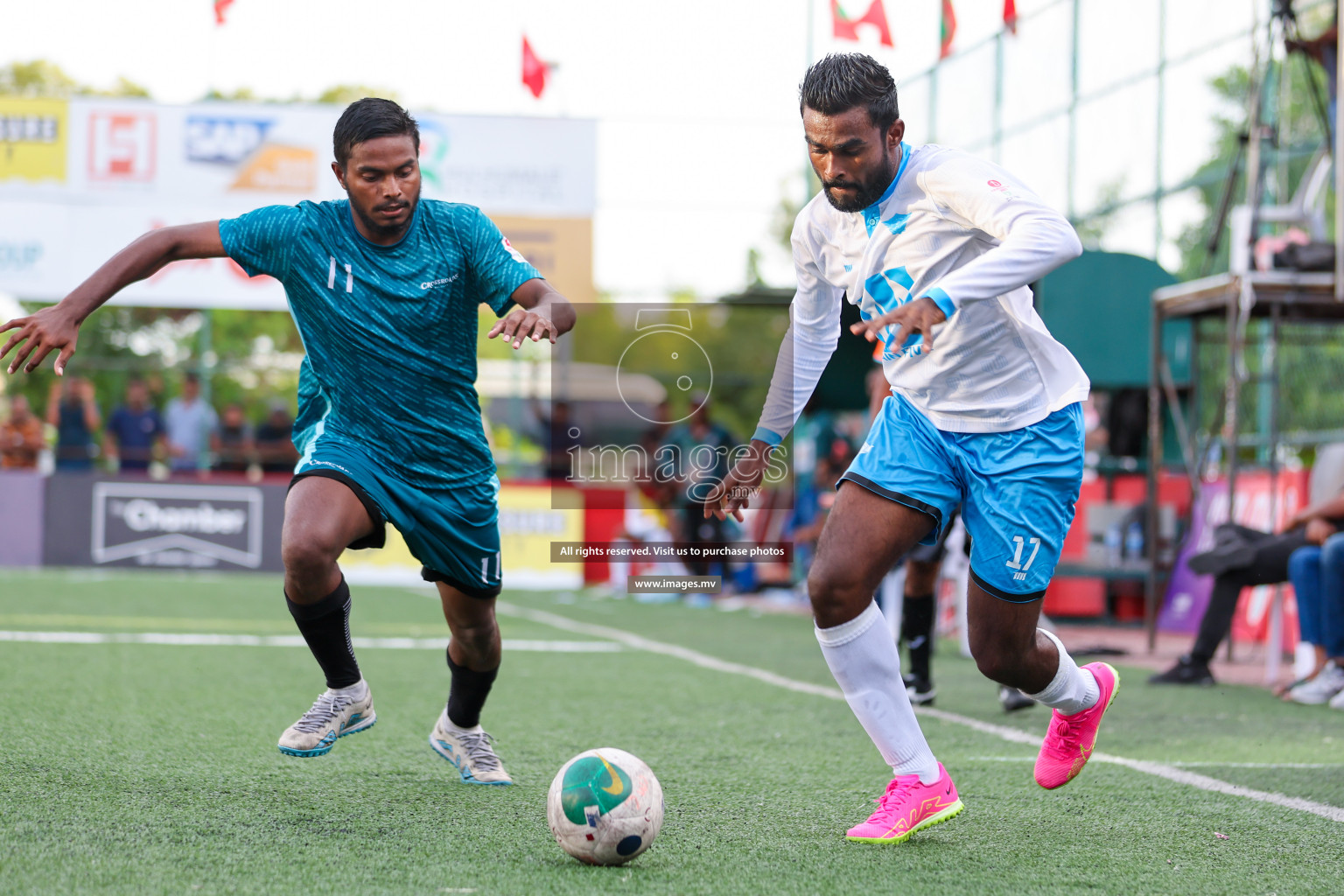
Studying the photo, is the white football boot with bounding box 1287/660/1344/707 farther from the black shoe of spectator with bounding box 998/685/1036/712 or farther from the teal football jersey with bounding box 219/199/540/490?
the teal football jersey with bounding box 219/199/540/490

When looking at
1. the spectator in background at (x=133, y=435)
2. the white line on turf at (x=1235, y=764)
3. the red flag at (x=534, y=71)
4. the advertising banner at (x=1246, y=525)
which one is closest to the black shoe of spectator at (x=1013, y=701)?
the white line on turf at (x=1235, y=764)

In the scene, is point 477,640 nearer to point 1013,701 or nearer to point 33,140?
point 1013,701

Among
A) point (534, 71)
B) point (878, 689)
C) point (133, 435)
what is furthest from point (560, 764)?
point (534, 71)

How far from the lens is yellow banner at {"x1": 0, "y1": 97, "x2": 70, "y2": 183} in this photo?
21094 mm

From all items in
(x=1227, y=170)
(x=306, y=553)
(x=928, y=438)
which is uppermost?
(x=1227, y=170)

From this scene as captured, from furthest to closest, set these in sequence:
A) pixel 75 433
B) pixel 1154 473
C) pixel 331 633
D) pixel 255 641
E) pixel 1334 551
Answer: pixel 75 433, pixel 1154 473, pixel 255 641, pixel 1334 551, pixel 331 633

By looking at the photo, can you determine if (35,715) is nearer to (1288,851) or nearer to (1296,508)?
(1288,851)

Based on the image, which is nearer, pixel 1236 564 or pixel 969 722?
pixel 969 722

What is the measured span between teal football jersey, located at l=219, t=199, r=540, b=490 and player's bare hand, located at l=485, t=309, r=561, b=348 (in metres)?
0.50

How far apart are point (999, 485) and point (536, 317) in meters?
1.34

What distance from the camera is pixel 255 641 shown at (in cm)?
948

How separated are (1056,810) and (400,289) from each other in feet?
8.29

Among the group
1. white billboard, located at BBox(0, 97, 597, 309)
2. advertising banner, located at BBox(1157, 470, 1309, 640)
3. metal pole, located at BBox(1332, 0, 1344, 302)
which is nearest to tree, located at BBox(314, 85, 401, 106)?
white billboard, located at BBox(0, 97, 597, 309)

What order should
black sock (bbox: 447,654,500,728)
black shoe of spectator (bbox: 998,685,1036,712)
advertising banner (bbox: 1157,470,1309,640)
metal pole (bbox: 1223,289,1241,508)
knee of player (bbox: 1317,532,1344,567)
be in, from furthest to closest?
advertising banner (bbox: 1157,470,1309,640) → metal pole (bbox: 1223,289,1241,508) → knee of player (bbox: 1317,532,1344,567) → black shoe of spectator (bbox: 998,685,1036,712) → black sock (bbox: 447,654,500,728)
